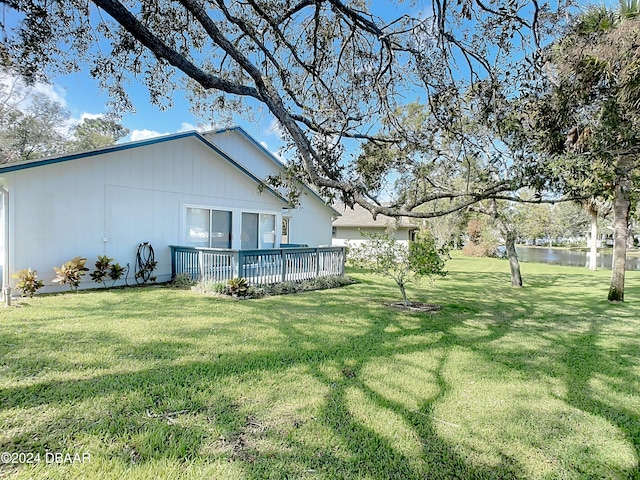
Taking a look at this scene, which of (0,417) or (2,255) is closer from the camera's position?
(0,417)

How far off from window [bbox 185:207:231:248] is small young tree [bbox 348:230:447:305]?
18.0 feet

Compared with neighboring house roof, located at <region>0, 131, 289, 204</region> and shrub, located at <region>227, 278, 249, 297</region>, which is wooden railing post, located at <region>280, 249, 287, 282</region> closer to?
shrub, located at <region>227, 278, 249, 297</region>

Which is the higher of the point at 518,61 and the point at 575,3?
the point at 575,3

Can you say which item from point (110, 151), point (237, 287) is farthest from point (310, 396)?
point (110, 151)

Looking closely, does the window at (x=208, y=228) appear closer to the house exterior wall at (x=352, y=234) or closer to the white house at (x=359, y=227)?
the white house at (x=359, y=227)

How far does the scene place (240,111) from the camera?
945 cm

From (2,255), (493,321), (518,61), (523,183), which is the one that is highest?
(518,61)

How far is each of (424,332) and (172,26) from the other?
765 cm

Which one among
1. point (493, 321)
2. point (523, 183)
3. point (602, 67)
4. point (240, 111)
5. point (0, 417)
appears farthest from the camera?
point (240, 111)

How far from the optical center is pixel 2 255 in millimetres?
8164

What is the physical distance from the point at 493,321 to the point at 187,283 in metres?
8.00

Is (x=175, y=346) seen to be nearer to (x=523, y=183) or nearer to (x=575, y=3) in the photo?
(x=523, y=183)

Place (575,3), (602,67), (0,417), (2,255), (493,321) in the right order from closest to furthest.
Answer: (0,417) < (602,67) < (575,3) < (493,321) < (2,255)

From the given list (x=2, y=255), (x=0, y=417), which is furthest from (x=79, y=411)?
(x=2, y=255)
